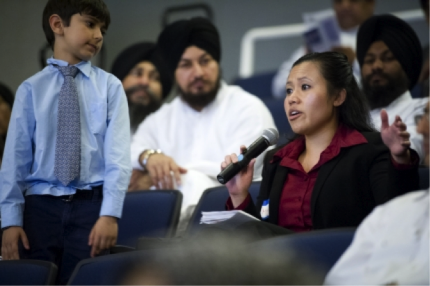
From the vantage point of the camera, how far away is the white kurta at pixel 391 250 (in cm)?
131

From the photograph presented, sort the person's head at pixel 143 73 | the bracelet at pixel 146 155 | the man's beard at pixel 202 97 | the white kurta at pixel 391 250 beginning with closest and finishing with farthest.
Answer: the white kurta at pixel 391 250, the bracelet at pixel 146 155, the man's beard at pixel 202 97, the person's head at pixel 143 73

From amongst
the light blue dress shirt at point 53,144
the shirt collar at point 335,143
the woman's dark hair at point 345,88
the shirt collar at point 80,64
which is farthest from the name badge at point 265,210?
the shirt collar at point 80,64

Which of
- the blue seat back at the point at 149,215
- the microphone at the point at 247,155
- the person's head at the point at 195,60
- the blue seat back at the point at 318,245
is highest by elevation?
the person's head at the point at 195,60

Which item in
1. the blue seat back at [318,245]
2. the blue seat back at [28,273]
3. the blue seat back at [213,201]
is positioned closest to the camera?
the blue seat back at [318,245]

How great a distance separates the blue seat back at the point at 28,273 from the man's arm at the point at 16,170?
27 cm

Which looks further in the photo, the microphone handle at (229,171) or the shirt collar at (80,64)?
the shirt collar at (80,64)

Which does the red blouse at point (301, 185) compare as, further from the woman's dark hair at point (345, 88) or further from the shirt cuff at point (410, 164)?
the shirt cuff at point (410, 164)

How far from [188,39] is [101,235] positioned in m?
2.27

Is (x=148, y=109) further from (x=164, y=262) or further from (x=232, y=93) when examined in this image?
(x=164, y=262)

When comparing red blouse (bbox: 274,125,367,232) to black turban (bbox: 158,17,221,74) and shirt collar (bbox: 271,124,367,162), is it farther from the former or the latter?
black turban (bbox: 158,17,221,74)

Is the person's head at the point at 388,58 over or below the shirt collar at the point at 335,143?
over

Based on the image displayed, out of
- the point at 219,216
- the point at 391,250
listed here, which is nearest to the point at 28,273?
the point at 219,216

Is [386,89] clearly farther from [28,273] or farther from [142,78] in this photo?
[28,273]

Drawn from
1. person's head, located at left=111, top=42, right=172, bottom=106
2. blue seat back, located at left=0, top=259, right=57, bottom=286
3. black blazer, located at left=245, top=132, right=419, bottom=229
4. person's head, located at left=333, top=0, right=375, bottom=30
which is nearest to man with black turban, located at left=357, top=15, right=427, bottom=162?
black blazer, located at left=245, top=132, right=419, bottom=229
